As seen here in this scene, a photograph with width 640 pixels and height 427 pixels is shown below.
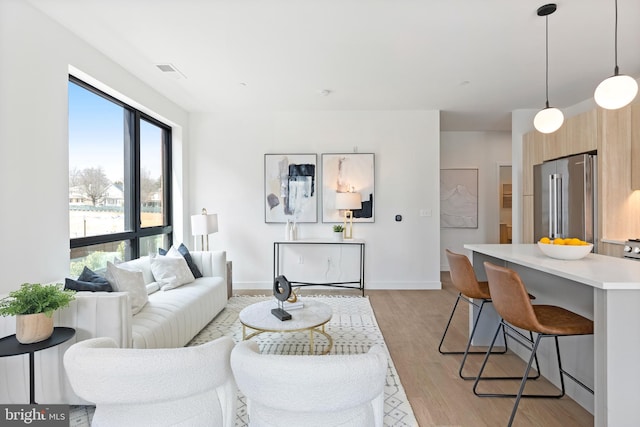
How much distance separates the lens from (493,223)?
6258 millimetres

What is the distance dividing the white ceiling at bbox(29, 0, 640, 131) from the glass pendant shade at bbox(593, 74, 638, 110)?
2.25 feet

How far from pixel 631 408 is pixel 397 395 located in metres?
1.16

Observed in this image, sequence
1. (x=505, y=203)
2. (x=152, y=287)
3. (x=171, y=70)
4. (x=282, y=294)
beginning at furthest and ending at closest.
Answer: (x=505, y=203) → (x=171, y=70) → (x=152, y=287) → (x=282, y=294)

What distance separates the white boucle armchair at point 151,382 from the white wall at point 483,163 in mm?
5772

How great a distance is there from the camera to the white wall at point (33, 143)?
212 centimetres

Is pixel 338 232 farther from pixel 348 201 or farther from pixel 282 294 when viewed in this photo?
pixel 282 294

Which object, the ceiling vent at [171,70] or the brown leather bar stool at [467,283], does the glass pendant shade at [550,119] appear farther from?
the ceiling vent at [171,70]

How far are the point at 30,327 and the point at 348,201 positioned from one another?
11.7ft

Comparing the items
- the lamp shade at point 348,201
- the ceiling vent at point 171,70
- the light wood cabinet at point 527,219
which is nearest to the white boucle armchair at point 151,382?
the ceiling vent at point 171,70

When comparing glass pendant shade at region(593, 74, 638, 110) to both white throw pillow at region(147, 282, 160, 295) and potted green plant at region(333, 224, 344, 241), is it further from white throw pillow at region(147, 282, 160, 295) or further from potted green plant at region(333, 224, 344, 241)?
white throw pillow at region(147, 282, 160, 295)

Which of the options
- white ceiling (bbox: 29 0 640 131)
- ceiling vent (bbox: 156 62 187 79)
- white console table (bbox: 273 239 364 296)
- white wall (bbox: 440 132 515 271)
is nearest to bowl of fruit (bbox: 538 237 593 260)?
white ceiling (bbox: 29 0 640 131)

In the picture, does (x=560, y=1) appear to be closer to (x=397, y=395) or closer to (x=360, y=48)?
(x=360, y=48)

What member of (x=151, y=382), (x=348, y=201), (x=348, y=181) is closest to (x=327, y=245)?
(x=348, y=201)

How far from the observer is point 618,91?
6.69 feet
